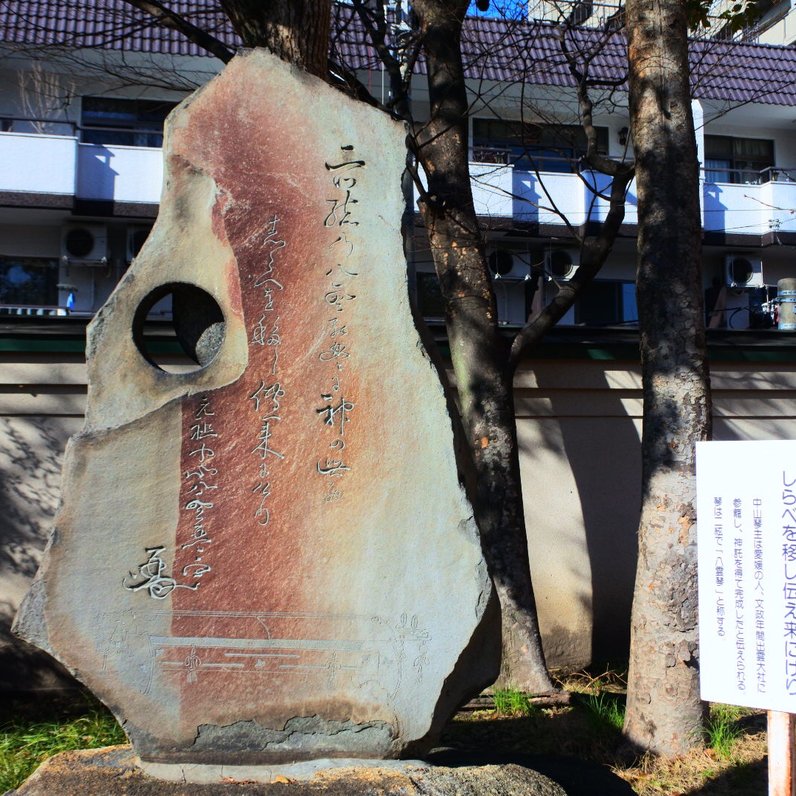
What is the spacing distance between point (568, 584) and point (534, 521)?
0.56 m

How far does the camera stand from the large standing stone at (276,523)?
10.1ft

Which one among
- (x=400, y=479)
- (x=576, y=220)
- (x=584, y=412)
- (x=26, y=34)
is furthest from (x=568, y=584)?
(x=26, y=34)

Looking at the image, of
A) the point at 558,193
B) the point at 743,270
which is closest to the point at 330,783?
the point at 558,193

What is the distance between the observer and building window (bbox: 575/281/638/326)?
1430cm

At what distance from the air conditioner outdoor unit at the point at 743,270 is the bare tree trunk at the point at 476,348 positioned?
33.2ft

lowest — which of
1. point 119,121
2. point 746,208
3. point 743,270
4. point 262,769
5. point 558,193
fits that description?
point 262,769

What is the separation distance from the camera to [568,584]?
6500mm

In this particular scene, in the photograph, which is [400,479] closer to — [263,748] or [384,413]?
[384,413]

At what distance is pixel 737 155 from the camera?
15531 millimetres

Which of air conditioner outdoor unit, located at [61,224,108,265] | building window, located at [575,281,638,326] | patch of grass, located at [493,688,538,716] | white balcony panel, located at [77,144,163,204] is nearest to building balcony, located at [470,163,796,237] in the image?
building window, located at [575,281,638,326]

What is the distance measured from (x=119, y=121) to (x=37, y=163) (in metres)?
1.76

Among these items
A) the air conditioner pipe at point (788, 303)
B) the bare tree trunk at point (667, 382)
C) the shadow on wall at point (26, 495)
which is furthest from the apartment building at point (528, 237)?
the bare tree trunk at point (667, 382)
